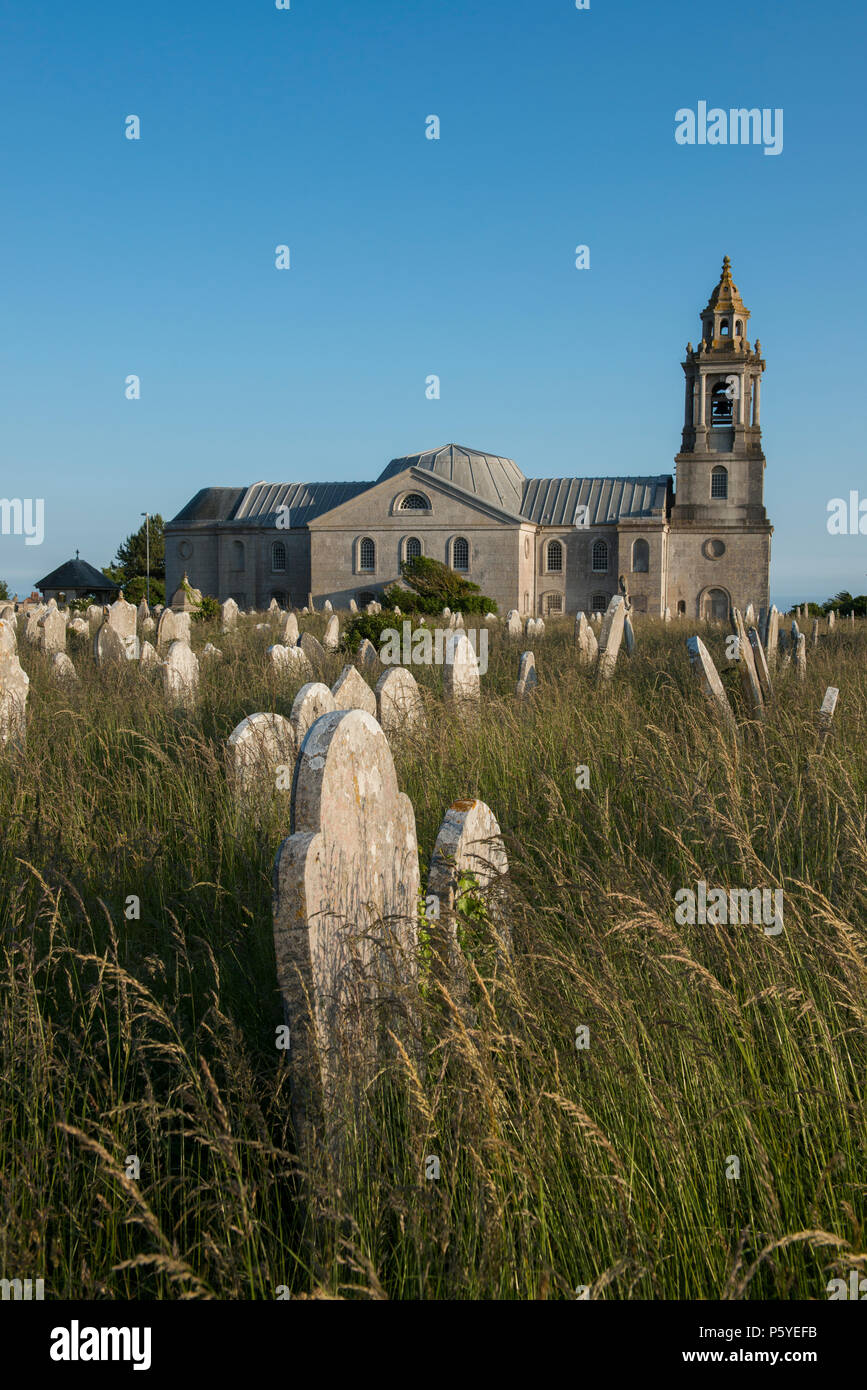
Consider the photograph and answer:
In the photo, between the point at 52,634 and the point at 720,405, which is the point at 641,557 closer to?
the point at 720,405

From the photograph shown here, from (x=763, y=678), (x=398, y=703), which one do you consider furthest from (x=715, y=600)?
(x=398, y=703)

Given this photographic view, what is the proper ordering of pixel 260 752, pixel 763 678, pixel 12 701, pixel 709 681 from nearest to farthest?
pixel 260 752 → pixel 12 701 → pixel 709 681 → pixel 763 678

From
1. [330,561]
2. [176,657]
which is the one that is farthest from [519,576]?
[176,657]

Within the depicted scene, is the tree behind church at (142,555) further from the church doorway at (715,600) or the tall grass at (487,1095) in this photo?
the tall grass at (487,1095)

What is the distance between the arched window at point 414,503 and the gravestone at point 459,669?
44715 mm

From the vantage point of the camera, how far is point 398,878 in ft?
11.6

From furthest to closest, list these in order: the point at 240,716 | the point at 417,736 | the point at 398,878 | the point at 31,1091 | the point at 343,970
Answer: the point at 240,716 → the point at 417,736 → the point at 398,878 → the point at 343,970 → the point at 31,1091

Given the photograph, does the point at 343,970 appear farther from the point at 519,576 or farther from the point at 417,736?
the point at 519,576

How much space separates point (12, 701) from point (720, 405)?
54.8m

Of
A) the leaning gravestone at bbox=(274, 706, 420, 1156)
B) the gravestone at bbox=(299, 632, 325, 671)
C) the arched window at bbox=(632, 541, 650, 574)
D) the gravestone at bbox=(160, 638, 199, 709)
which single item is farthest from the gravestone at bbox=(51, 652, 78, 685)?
the arched window at bbox=(632, 541, 650, 574)

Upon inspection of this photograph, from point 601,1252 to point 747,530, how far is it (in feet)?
186

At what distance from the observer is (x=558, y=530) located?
184ft

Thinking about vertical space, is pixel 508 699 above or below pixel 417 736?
above

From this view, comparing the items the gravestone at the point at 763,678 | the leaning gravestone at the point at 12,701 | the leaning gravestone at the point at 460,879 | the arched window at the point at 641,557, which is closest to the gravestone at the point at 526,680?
the gravestone at the point at 763,678
